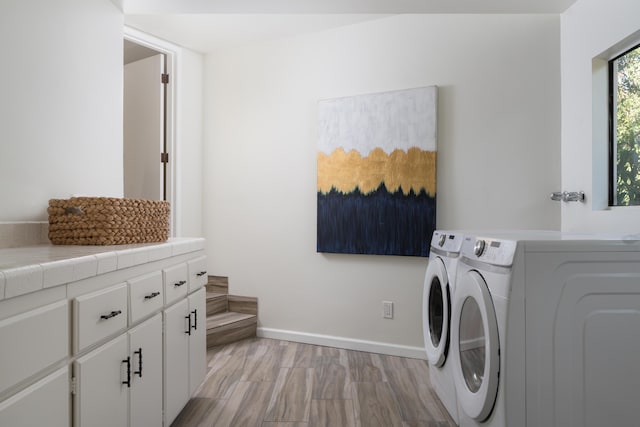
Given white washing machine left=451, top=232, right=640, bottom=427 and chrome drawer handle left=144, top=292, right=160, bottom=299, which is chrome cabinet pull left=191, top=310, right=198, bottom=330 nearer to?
chrome drawer handle left=144, top=292, right=160, bottom=299

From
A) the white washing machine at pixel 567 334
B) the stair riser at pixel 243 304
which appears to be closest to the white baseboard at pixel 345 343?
the stair riser at pixel 243 304

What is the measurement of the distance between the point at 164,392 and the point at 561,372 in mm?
1482

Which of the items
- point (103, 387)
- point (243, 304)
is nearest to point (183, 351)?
point (103, 387)

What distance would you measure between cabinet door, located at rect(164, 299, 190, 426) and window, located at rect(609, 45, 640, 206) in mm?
2164

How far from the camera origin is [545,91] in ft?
8.29

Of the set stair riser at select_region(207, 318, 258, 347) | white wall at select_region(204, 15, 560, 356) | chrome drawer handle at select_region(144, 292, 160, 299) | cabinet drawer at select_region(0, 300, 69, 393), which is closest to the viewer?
cabinet drawer at select_region(0, 300, 69, 393)

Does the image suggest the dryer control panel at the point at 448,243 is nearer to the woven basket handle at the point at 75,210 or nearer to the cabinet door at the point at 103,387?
the cabinet door at the point at 103,387

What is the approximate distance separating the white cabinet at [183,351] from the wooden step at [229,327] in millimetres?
897

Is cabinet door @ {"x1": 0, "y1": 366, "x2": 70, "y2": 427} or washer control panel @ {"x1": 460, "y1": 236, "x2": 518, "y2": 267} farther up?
washer control panel @ {"x1": 460, "y1": 236, "x2": 518, "y2": 267}

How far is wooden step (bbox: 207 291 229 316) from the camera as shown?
3.35 metres

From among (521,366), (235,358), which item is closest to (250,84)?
(235,358)

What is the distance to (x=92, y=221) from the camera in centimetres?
169

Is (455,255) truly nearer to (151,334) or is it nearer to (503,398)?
(503,398)

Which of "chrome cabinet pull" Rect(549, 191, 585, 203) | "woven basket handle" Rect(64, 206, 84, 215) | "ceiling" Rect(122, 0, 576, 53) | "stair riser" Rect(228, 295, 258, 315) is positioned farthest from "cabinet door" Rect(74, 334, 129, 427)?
"chrome cabinet pull" Rect(549, 191, 585, 203)
